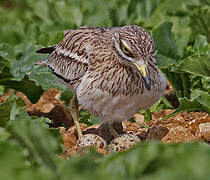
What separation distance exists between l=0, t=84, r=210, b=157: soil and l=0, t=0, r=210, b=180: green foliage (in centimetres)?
16

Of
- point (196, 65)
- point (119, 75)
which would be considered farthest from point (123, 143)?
point (196, 65)

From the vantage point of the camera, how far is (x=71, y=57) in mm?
5566

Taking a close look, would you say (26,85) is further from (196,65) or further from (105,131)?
(196,65)

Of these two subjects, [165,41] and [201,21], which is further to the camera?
[201,21]

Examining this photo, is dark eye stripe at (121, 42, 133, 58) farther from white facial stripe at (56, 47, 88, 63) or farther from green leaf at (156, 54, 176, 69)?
green leaf at (156, 54, 176, 69)

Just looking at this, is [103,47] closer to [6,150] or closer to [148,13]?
[6,150]

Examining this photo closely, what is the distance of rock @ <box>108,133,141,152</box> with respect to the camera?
4715 mm

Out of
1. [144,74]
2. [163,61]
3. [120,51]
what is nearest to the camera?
[144,74]

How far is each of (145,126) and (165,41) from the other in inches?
51.2

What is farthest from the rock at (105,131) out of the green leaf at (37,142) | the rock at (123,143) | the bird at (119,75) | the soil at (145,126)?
the green leaf at (37,142)

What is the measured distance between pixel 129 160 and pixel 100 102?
1.80m

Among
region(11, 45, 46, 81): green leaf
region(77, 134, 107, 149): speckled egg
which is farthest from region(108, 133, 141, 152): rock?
region(11, 45, 46, 81): green leaf

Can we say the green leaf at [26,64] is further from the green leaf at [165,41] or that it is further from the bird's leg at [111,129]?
the green leaf at [165,41]

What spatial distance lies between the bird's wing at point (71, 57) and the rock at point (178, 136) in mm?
967
